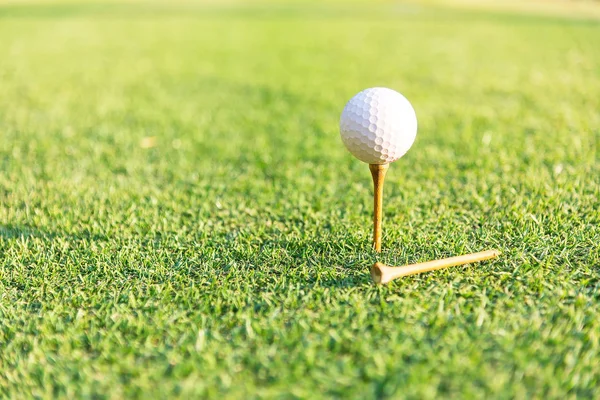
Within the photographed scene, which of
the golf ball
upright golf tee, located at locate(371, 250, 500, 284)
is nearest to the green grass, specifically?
upright golf tee, located at locate(371, 250, 500, 284)

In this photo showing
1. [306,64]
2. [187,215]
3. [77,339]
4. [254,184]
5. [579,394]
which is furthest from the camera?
[306,64]

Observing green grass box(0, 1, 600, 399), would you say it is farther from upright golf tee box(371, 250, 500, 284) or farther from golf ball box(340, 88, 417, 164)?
golf ball box(340, 88, 417, 164)

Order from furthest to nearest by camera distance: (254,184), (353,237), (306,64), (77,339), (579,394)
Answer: (306,64) < (254,184) < (353,237) < (77,339) < (579,394)

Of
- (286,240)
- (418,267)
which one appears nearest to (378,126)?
(418,267)

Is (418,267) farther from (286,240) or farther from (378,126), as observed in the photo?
(286,240)

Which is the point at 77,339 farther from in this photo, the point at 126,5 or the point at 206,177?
the point at 126,5

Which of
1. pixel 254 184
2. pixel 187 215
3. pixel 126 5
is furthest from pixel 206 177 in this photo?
pixel 126 5

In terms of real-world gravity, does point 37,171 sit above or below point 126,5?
below
